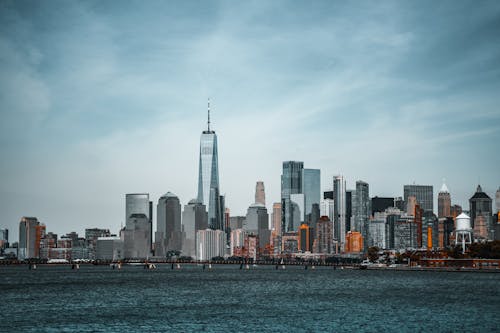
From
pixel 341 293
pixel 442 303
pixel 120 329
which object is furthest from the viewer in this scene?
pixel 341 293

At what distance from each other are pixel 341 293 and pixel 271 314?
50702 millimetres

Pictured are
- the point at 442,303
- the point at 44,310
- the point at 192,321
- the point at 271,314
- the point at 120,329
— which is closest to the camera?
the point at 120,329

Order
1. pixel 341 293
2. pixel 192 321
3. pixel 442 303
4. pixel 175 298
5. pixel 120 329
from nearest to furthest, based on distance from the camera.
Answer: pixel 120 329, pixel 192 321, pixel 442 303, pixel 175 298, pixel 341 293

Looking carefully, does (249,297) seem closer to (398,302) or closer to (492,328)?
(398,302)

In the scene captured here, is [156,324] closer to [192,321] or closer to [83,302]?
[192,321]

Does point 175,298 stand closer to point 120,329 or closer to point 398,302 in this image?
point 398,302

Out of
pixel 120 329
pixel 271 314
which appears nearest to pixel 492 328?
pixel 271 314

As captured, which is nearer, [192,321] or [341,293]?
[192,321]

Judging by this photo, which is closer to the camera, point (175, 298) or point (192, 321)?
point (192, 321)

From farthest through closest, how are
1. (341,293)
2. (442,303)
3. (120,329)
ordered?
(341,293) < (442,303) < (120,329)

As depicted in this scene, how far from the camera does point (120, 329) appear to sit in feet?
271

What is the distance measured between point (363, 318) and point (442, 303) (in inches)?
1155

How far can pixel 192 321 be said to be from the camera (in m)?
91.3

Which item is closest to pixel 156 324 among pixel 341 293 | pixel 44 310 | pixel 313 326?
pixel 313 326
